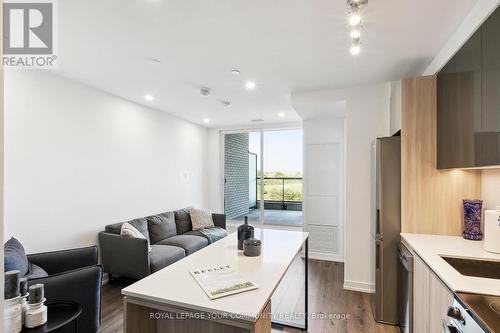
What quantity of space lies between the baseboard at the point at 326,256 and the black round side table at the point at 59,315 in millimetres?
3654

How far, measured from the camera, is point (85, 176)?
325 cm

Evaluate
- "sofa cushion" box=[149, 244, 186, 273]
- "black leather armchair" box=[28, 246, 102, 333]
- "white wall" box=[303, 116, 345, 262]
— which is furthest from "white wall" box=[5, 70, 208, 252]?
"white wall" box=[303, 116, 345, 262]

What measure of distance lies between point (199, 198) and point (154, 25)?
14.1 feet

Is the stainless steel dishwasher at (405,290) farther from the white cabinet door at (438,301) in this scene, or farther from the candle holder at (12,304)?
the candle holder at (12,304)

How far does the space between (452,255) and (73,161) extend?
12.7 feet

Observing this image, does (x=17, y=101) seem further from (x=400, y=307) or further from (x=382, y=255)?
(x=400, y=307)

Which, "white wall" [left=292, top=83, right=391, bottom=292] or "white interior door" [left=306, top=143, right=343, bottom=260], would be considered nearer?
"white wall" [left=292, top=83, right=391, bottom=292]

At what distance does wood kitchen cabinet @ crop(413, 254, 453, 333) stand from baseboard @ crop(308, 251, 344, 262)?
2.48 metres

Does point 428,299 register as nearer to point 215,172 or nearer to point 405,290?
point 405,290

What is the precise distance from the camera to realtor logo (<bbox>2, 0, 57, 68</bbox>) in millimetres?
1826

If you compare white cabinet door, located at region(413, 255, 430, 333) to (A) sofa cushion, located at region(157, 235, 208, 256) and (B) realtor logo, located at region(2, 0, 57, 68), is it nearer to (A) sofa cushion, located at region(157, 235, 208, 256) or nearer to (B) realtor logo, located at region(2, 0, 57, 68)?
(A) sofa cushion, located at region(157, 235, 208, 256)

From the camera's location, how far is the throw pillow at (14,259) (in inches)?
76.3

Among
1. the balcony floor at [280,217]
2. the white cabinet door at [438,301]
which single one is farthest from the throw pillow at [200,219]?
the white cabinet door at [438,301]

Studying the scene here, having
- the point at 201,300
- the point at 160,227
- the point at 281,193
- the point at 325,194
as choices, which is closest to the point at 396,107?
the point at 325,194
